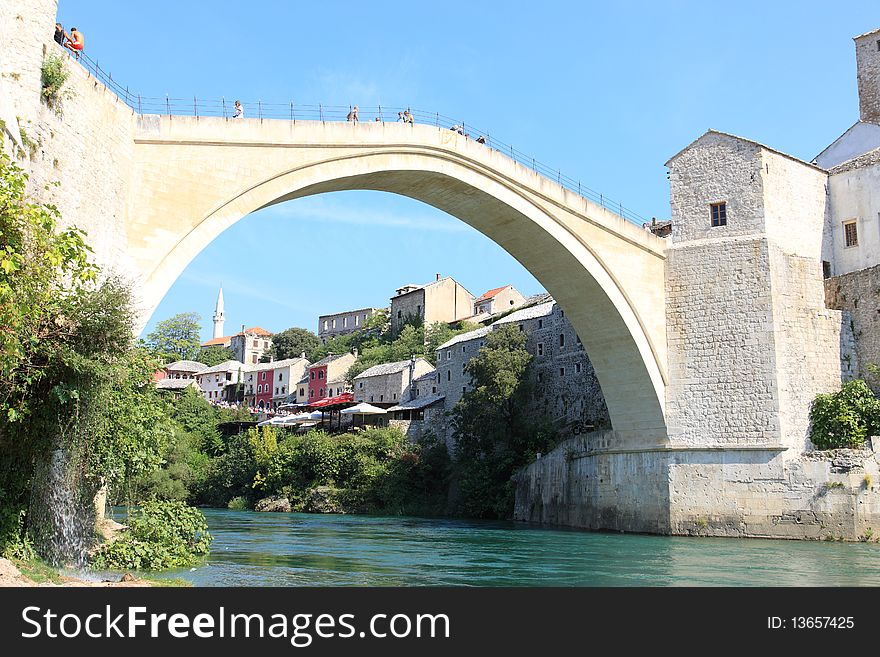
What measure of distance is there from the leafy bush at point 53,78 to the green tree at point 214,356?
7527cm

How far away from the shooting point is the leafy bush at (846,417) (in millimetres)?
18578

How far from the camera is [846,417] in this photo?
18734 millimetres

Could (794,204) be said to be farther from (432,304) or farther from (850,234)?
(432,304)

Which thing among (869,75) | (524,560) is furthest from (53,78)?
(869,75)

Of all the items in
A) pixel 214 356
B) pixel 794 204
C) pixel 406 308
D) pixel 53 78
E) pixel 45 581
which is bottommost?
A: pixel 45 581

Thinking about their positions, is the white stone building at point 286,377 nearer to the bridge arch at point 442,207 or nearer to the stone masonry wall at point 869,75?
the stone masonry wall at point 869,75

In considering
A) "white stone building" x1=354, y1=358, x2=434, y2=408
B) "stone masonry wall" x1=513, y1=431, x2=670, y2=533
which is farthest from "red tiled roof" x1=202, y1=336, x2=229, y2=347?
"stone masonry wall" x1=513, y1=431, x2=670, y2=533

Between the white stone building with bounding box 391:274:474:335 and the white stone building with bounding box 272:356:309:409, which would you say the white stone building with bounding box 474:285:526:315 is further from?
the white stone building with bounding box 272:356:309:409

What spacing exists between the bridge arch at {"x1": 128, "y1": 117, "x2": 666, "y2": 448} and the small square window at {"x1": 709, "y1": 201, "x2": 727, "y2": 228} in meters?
1.31

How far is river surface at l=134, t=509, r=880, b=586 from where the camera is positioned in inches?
466

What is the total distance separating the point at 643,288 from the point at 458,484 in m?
14.8

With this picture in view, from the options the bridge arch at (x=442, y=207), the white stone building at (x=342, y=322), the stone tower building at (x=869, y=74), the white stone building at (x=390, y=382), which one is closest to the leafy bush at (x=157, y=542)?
the bridge arch at (x=442, y=207)

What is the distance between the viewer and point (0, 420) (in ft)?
31.2

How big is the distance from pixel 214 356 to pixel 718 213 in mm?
71769
